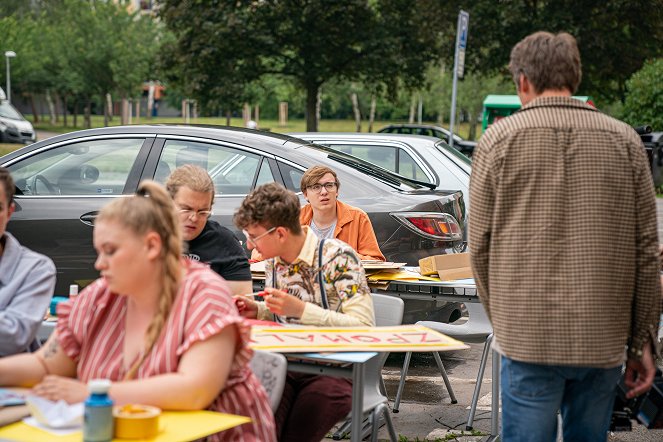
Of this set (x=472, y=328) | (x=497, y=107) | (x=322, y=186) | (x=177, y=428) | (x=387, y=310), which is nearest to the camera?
(x=177, y=428)

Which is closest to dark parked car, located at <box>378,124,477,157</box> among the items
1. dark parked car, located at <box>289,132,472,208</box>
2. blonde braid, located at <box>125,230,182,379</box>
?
dark parked car, located at <box>289,132,472,208</box>

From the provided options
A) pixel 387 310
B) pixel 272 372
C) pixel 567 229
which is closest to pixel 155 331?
pixel 272 372

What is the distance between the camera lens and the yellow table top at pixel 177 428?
2.56m

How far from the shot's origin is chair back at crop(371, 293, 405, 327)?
472 centimetres

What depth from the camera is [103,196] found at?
7148 millimetres

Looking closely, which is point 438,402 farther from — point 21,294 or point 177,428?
point 177,428

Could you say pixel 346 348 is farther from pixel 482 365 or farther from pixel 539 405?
pixel 482 365

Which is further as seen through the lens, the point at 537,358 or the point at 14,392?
the point at 537,358

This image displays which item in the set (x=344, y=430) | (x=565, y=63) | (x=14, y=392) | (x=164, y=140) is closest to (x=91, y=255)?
(x=164, y=140)

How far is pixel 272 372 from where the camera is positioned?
3.57 m

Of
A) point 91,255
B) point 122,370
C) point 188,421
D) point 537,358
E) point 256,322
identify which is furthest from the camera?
point 91,255

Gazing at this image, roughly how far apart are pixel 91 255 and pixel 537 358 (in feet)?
14.7

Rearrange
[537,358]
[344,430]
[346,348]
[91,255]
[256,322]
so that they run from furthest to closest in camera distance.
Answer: [91,255] → [344,430] → [256,322] → [346,348] → [537,358]

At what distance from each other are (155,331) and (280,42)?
97.8ft
